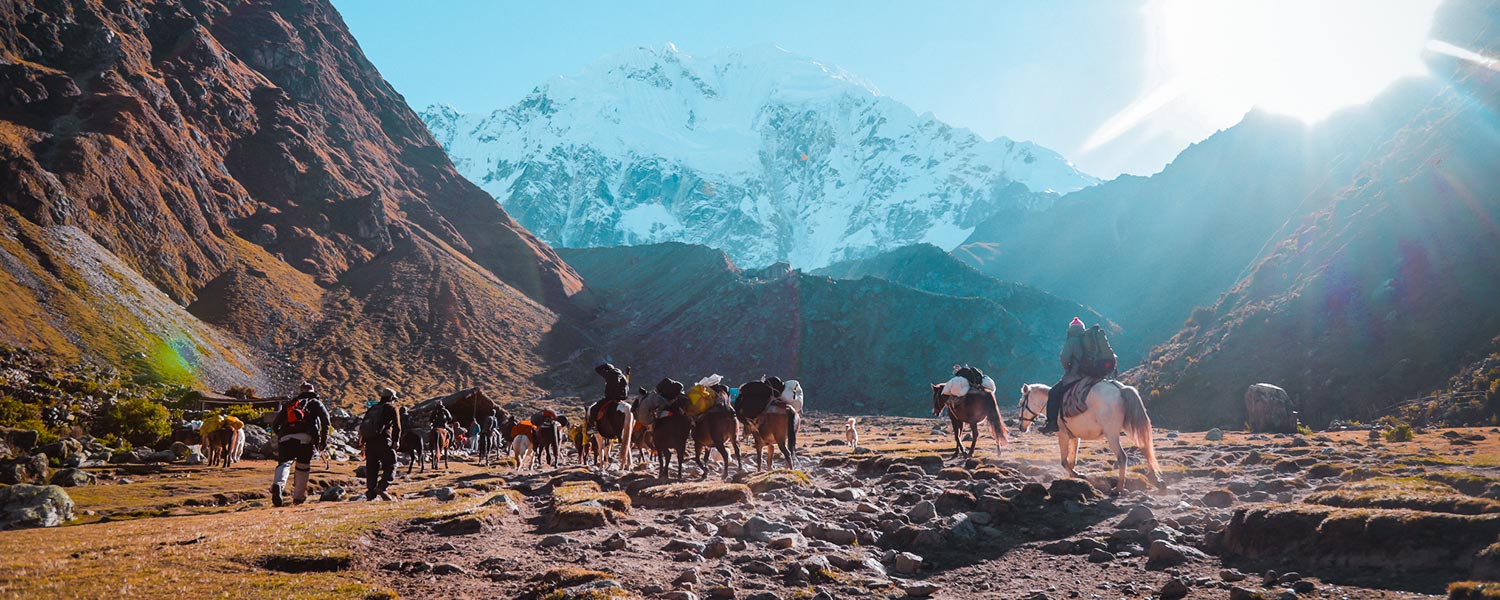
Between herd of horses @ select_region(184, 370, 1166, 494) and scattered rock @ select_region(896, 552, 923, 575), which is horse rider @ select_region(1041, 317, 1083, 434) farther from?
scattered rock @ select_region(896, 552, 923, 575)

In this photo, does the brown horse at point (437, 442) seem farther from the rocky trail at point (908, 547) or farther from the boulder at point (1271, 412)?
the boulder at point (1271, 412)

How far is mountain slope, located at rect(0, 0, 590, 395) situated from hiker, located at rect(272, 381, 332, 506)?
64.2 meters

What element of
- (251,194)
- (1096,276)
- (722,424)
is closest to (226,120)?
(251,194)

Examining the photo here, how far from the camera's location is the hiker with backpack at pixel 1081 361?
15430 millimetres

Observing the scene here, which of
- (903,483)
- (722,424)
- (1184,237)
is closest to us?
(903,483)

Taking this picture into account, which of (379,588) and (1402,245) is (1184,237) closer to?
(1402,245)

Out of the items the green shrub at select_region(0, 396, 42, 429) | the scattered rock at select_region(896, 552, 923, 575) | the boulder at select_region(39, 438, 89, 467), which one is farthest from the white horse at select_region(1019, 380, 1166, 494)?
the green shrub at select_region(0, 396, 42, 429)

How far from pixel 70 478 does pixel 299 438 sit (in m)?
6.84

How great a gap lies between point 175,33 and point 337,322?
67.4 m

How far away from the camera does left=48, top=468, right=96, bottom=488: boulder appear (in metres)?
17.2

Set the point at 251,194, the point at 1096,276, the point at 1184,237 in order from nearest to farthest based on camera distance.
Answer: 1. the point at 251,194
2. the point at 1184,237
3. the point at 1096,276

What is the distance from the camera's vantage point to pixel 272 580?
22.6 feet

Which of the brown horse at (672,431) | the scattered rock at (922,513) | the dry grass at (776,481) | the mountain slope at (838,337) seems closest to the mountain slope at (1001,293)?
the mountain slope at (838,337)

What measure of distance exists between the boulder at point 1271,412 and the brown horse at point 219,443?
164 ft
